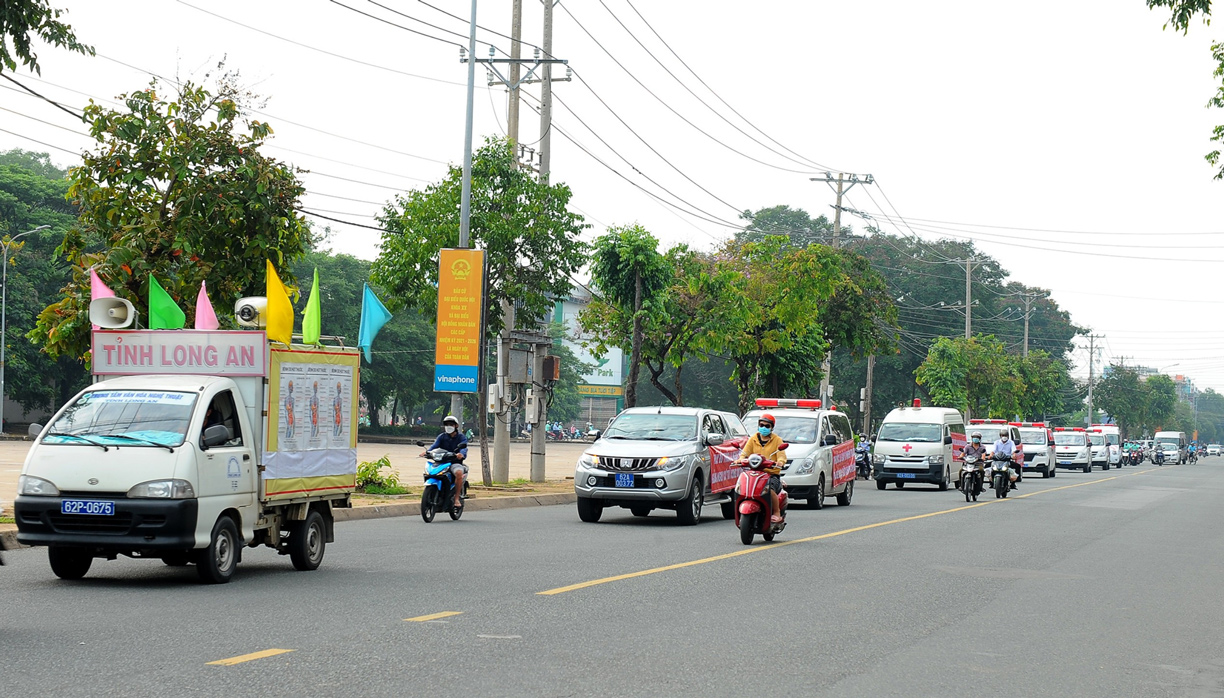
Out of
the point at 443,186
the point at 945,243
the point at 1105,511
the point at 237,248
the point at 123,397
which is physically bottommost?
the point at 1105,511

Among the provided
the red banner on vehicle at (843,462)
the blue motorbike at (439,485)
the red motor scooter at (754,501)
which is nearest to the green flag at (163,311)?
the blue motorbike at (439,485)

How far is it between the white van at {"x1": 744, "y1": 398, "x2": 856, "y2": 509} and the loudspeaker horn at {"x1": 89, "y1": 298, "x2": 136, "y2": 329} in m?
13.2

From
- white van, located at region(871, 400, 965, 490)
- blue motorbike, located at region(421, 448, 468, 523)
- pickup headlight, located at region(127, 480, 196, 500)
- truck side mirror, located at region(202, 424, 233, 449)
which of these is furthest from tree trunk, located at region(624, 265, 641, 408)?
pickup headlight, located at region(127, 480, 196, 500)

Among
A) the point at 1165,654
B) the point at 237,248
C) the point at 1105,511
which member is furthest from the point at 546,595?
the point at 1105,511

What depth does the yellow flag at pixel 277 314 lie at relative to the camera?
12164 mm

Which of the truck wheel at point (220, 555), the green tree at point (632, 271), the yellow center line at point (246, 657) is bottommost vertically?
the yellow center line at point (246, 657)

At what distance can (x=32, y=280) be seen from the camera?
5581 centimetres

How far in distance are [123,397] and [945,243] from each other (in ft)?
276

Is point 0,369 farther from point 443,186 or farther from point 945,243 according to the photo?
point 945,243

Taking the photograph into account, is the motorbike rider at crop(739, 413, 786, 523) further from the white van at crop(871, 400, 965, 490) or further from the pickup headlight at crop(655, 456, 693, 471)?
the white van at crop(871, 400, 965, 490)

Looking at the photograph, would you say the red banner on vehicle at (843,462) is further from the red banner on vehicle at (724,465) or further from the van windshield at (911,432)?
the van windshield at (911,432)

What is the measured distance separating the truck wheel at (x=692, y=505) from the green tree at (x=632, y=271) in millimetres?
10082

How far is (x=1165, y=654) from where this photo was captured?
352 inches

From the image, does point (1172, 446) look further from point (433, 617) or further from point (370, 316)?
point (433, 617)
